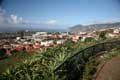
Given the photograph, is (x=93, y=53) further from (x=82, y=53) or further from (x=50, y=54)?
(x=50, y=54)

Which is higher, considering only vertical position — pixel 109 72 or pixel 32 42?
pixel 109 72

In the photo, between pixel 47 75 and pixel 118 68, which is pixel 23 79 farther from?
pixel 118 68

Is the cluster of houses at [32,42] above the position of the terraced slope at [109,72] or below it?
below

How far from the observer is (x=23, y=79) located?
639 cm

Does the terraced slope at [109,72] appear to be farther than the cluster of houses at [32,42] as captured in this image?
No

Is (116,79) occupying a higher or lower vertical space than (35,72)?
lower

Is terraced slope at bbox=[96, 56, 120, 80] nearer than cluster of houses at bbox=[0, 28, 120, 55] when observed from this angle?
Yes

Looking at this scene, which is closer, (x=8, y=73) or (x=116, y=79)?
(x=8, y=73)

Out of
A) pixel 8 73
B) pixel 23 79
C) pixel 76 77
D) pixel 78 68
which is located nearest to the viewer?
pixel 23 79

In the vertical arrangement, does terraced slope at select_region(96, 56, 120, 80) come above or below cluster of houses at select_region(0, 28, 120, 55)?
above

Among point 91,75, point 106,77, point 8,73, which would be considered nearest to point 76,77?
point 91,75

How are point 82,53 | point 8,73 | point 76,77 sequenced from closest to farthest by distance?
point 8,73 < point 76,77 < point 82,53

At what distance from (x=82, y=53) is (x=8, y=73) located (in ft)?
17.5

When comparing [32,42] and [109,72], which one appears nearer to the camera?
[109,72]
